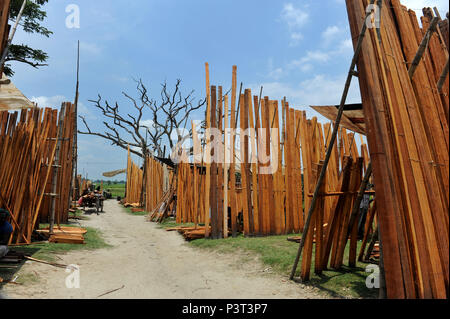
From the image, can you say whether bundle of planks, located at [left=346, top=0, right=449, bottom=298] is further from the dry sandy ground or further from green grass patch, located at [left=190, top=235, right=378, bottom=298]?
the dry sandy ground

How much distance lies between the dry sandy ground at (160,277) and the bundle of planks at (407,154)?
122 centimetres

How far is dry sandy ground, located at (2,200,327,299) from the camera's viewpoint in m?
3.18

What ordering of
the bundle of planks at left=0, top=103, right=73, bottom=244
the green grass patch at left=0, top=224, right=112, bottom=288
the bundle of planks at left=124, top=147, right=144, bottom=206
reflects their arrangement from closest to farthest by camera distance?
the green grass patch at left=0, top=224, right=112, bottom=288, the bundle of planks at left=0, top=103, right=73, bottom=244, the bundle of planks at left=124, top=147, right=144, bottom=206

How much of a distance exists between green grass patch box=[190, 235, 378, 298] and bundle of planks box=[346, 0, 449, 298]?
980mm

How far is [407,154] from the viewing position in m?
2.41

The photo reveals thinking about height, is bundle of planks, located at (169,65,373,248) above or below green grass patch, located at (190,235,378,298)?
above

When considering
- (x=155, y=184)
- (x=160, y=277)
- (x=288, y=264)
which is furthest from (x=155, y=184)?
(x=288, y=264)

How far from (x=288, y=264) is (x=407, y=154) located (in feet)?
7.87

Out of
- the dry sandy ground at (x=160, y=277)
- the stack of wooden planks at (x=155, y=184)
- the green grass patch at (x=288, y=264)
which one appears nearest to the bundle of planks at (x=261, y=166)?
the green grass patch at (x=288, y=264)

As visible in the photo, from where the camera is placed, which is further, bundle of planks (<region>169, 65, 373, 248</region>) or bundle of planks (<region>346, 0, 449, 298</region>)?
bundle of planks (<region>169, 65, 373, 248</region>)

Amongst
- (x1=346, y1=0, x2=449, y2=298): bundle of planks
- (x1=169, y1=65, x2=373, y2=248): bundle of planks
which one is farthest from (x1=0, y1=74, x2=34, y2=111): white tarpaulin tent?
(x1=346, y1=0, x2=449, y2=298): bundle of planks

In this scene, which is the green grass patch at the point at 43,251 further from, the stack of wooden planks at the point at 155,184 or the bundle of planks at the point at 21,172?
the stack of wooden planks at the point at 155,184

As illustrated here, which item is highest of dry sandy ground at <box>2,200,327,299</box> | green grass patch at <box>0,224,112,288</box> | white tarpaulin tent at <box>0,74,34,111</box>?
white tarpaulin tent at <box>0,74,34,111</box>

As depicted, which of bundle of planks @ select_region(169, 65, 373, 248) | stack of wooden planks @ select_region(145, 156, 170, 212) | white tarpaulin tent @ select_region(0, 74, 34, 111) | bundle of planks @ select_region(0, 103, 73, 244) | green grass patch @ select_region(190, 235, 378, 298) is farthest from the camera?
stack of wooden planks @ select_region(145, 156, 170, 212)
